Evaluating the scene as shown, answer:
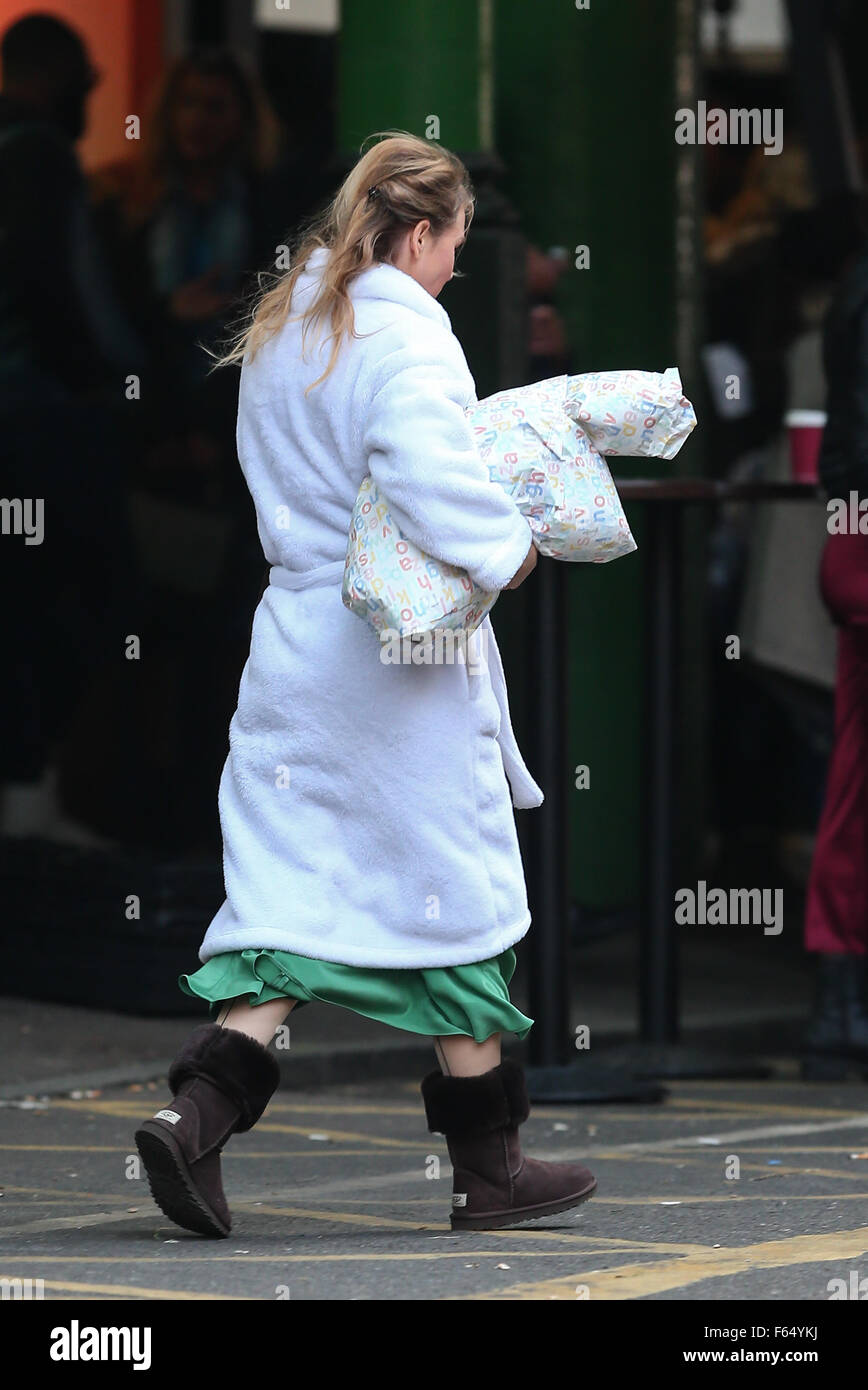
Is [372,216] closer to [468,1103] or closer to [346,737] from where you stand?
[346,737]

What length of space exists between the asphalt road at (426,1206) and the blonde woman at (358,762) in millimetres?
196

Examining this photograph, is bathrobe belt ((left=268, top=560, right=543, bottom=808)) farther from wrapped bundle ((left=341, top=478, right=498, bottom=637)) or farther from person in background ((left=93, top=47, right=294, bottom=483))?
person in background ((left=93, top=47, right=294, bottom=483))

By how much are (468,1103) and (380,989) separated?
0.26 meters

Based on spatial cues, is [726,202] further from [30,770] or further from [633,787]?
[30,770]

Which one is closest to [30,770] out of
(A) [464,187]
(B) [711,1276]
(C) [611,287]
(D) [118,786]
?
(D) [118,786]

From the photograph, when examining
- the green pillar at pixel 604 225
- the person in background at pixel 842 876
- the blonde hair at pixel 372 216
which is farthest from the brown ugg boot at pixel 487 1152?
the green pillar at pixel 604 225

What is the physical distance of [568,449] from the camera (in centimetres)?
472

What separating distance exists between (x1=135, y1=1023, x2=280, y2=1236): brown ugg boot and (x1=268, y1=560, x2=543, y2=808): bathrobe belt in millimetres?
677

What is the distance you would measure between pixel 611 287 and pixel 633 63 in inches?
27.0

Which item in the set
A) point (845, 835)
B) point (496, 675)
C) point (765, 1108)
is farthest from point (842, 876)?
point (496, 675)

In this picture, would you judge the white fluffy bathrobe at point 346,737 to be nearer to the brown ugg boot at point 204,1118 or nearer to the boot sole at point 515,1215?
the brown ugg boot at point 204,1118

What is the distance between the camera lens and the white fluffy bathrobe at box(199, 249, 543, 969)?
15.2ft

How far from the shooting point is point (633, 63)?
28.5ft

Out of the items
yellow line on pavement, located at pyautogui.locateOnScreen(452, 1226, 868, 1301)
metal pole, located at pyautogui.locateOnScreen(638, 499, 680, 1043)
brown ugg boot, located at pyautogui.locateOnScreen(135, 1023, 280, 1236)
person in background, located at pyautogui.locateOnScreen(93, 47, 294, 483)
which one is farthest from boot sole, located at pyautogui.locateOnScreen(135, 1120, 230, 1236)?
person in background, located at pyautogui.locateOnScreen(93, 47, 294, 483)
